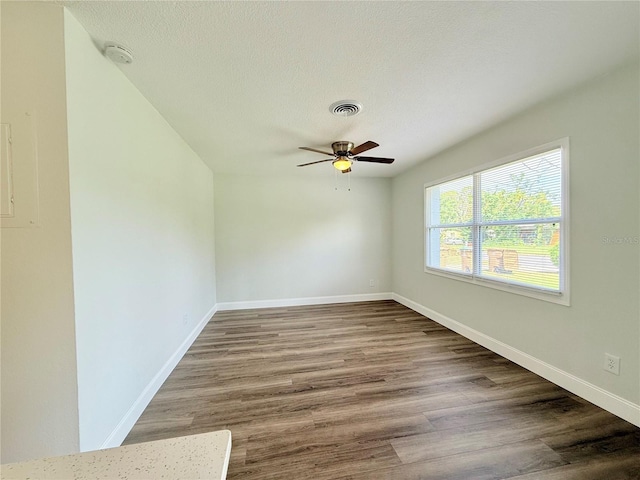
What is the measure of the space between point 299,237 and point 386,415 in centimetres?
321

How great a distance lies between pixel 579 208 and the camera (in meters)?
1.92

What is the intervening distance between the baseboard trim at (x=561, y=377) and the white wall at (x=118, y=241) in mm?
3394

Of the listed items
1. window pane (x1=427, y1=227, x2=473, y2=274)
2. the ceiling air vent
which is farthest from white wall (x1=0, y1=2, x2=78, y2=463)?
window pane (x1=427, y1=227, x2=473, y2=274)

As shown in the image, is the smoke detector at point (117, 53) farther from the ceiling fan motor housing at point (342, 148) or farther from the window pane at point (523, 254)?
the window pane at point (523, 254)

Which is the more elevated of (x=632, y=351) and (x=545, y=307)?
(x=545, y=307)

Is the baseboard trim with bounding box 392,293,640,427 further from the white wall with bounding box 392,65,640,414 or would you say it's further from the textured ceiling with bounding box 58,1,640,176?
the textured ceiling with bounding box 58,1,640,176

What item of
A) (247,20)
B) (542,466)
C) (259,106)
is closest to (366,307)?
(542,466)

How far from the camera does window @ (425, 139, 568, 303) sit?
2.09 meters

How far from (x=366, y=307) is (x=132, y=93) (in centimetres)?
415

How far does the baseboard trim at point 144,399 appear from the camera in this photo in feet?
4.91

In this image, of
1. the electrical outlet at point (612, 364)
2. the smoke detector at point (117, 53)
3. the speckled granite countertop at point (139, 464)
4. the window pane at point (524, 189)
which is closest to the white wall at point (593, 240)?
the electrical outlet at point (612, 364)

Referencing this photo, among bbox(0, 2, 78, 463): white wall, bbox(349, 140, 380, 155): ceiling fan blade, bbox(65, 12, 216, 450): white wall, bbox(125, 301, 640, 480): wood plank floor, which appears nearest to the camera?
bbox(0, 2, 78, 463): white wall

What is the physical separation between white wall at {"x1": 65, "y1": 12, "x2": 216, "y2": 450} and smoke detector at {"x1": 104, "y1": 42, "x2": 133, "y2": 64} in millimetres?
55

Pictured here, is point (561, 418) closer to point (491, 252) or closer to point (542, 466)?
point (542, 466)
